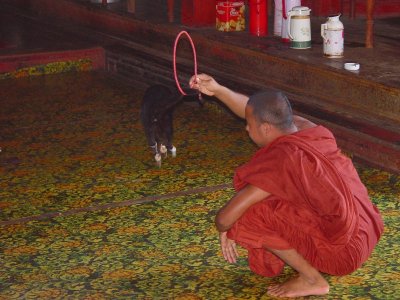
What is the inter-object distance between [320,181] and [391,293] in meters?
0.62

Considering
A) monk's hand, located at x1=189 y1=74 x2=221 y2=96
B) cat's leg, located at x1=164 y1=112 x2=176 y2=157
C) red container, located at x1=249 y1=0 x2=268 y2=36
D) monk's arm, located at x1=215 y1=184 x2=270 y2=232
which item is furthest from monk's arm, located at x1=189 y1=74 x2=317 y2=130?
red container, located at x1=249 y1=0 x2=268 y2=36

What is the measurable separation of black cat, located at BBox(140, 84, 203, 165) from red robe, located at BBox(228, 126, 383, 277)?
175cm

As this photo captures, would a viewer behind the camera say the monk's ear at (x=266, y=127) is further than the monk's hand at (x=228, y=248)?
No

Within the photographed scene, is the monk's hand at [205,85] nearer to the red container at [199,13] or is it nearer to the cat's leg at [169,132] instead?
the cat's leg at [169,132]

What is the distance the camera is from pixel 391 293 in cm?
386

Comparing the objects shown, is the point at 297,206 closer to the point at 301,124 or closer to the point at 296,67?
the point at 301,124

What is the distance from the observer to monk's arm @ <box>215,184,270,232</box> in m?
3.64

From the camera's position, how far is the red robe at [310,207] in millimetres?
3590

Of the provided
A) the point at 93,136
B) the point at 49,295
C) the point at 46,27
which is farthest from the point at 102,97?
the point at 49,295

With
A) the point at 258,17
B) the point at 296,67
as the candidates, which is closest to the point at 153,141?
the point at 296,67

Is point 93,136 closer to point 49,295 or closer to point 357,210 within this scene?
point 49,295

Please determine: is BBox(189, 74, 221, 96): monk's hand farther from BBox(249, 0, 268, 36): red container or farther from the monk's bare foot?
BBox(249, 0, 268, 36): red container

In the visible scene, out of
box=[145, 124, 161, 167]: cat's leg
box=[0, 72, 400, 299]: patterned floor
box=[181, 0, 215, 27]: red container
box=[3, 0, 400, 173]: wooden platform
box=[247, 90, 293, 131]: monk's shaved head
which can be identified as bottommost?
box=[0, 72, 400, 299]: patterned floor

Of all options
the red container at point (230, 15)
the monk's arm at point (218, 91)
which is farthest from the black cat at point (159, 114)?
the red container at point (230, 15)
